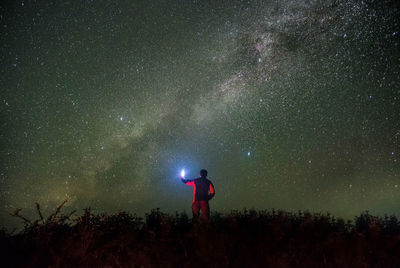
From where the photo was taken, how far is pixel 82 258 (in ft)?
9.53

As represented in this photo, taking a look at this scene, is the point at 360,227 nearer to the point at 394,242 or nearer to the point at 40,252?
the point at 394,242

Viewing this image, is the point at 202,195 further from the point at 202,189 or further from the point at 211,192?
the point at 211,192

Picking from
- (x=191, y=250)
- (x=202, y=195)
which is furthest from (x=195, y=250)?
(x=202, y=195)

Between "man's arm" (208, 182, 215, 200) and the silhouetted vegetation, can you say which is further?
"man's arm" (208, 182, 215, 200)

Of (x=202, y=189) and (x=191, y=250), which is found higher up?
(x=202, y=189)

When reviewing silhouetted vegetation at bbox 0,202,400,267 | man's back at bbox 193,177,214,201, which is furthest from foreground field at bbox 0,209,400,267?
man's back at bbox 193,177,214,201

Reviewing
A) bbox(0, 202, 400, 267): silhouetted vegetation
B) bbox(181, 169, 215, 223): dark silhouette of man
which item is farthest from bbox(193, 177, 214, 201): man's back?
bbox(0, 202, 400, 267): silhouetted vegetation

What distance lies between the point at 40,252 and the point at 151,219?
4.76 m

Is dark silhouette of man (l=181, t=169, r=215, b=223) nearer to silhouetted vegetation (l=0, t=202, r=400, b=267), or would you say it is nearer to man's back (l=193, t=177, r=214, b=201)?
man's back (l=193, t=177, r=214, b=201)

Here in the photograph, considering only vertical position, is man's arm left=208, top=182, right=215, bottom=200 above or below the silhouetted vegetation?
above

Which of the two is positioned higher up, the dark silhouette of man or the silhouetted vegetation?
the dark silhouette of man

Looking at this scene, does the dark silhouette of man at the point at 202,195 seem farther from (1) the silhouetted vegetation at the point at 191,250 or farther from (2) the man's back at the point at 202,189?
(1) the silhouetted vegetation at the point at 191,250

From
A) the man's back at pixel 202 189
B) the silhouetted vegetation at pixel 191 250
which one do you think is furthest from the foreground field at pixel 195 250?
the man's back at pixel 202 189

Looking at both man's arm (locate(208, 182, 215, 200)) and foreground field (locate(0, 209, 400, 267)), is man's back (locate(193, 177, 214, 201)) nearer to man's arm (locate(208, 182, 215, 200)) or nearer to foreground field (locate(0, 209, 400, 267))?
man's arm (locate(208, 182, 215, 200))
